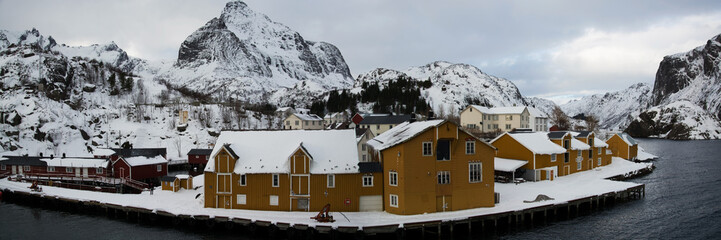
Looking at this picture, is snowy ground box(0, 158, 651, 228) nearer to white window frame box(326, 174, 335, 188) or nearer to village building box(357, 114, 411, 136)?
white window frame box(326, 174, 335, 188)

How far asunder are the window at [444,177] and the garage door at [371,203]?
4.59 meters

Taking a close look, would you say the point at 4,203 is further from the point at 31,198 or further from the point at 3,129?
the point at 3,129

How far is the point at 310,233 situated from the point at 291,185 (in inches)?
212

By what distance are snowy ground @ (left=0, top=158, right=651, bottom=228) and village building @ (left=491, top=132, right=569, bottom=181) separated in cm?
166

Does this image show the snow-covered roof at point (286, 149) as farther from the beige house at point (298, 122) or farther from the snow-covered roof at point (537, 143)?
the beige house at point (298, 122)

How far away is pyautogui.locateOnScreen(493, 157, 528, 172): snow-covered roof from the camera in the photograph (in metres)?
47.5

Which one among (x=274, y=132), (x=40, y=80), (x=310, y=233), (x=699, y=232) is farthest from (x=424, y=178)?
(x=40, y=80)

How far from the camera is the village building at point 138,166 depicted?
2045 inches

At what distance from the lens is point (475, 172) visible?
33469 millimetres

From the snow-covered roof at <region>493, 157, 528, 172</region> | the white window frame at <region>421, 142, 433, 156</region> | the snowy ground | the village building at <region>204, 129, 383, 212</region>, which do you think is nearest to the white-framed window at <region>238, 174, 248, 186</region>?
the village building at <region>204, 129, 383, 212</region>

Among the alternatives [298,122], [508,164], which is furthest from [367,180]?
[298,122]

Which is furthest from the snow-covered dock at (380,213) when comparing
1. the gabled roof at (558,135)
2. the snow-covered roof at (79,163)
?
the gabled roof at (558,135)

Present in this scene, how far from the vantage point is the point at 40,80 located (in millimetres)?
96750

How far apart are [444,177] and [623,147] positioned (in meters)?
58.1
